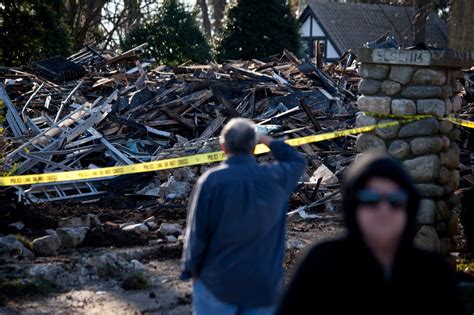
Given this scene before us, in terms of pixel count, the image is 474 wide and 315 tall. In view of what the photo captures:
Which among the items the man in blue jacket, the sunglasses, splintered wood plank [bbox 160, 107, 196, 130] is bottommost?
splintered wood plank [bbox 160, 107, 196, 130]

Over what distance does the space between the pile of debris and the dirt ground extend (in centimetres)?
226

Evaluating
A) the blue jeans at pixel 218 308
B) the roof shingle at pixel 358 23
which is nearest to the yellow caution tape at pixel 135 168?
the blue jeans at pixel 218 308

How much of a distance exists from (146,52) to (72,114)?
1353 cm

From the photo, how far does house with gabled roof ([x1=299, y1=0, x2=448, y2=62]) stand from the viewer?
140 ft

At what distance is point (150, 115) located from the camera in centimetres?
1694

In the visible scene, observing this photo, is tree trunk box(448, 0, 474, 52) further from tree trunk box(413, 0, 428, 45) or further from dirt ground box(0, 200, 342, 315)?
dirt ground box(0, 200, 342, 315)

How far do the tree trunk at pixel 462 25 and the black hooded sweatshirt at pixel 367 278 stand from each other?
27596 mm

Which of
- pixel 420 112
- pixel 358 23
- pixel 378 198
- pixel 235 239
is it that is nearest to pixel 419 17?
pixel 358 23

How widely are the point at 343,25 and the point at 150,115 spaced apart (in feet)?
92.4

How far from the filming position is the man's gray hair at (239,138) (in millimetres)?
5275

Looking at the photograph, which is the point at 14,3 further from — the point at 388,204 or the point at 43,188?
the point at 388,204

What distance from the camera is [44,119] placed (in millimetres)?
16406

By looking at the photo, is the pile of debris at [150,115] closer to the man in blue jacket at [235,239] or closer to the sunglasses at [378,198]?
the man in blue jacket at [235,239]

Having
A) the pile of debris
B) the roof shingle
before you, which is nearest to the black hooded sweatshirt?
the pile of debris
